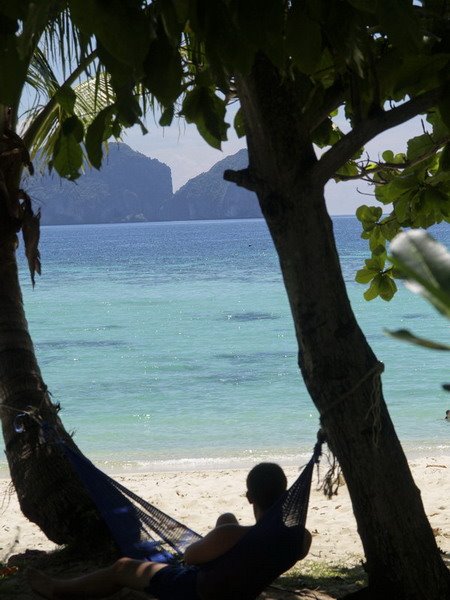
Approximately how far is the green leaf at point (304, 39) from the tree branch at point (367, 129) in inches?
32.5

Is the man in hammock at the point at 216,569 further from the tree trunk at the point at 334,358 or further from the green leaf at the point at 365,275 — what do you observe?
the green leaf at the point at 365,275

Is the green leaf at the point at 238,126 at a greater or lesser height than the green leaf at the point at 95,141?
greater

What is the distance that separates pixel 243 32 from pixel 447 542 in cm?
317

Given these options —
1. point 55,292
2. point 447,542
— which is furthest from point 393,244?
point 55,292

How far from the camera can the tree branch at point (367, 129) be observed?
2.40 meters

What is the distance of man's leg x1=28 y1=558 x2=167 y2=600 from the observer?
8.73 feet

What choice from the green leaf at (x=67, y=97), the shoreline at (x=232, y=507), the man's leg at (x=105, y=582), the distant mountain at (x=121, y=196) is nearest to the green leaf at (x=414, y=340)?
the green leaf at (x=67, y=97)

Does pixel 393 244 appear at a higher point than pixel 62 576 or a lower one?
higher

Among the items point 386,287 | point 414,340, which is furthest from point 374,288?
point 414,340

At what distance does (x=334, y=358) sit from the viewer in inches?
101

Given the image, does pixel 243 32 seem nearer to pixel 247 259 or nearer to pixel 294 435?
pixel 294 435

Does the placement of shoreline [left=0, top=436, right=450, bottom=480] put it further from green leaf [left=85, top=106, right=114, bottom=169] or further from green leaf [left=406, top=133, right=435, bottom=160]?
green leaf [left=85, top=106, right=114, bottom=169]

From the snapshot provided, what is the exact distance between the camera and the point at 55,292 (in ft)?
95.2

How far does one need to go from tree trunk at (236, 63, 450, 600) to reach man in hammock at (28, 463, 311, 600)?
0.73ft
